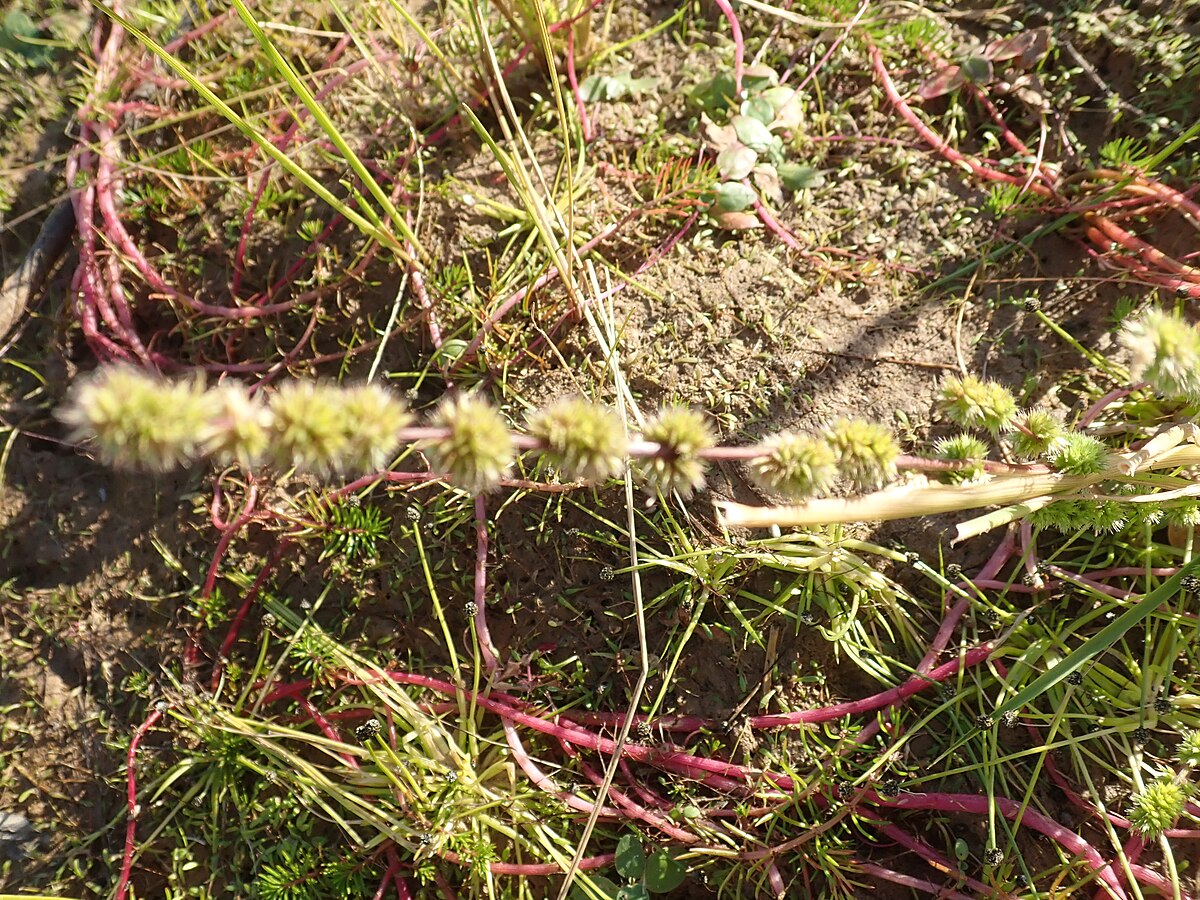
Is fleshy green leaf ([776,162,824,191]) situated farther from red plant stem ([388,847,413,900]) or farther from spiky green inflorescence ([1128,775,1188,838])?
red plant stem ([388,847,413,900])

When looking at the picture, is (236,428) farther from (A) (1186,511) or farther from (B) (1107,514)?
(A) (1186,511)

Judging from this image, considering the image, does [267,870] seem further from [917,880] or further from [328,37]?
[328,37]

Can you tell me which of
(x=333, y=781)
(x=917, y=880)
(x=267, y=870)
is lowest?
(x=267, y=870)

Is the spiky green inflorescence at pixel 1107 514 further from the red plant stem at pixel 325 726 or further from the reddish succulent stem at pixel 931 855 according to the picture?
the red plant stem at pixel 325 726

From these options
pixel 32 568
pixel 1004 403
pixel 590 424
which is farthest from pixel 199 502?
pixel 1004 403

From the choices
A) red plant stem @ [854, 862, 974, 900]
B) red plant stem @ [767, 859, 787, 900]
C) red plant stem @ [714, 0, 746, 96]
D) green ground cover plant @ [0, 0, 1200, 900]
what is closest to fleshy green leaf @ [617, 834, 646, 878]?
green ground cover plant @ [0, 0, 1200, 900]

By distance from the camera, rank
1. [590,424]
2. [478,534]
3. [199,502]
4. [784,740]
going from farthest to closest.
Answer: [199,502] < [478,534] < [784,740] < [590,424]

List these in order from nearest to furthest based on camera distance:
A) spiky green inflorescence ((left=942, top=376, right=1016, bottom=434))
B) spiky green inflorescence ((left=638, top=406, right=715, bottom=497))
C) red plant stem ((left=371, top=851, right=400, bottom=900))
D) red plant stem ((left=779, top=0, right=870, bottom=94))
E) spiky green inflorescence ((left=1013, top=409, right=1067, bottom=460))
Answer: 1. spiky green inflorescence ((left=638, top=406, right=715, bottom=497))
2. spiky green inflorescence ((left=942, top=376, right=1016, bottom=434))
3. spiky green inflorescence ((left=1013, top=409, right=1067, bottom=460))
4. red plant stem ((left=371, top=851, right=400, bottom=900))
5. red plant stem ((left=779, top=0, right=870, bottom=94))

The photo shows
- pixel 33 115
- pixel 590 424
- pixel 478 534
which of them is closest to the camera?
pixel 590 424
